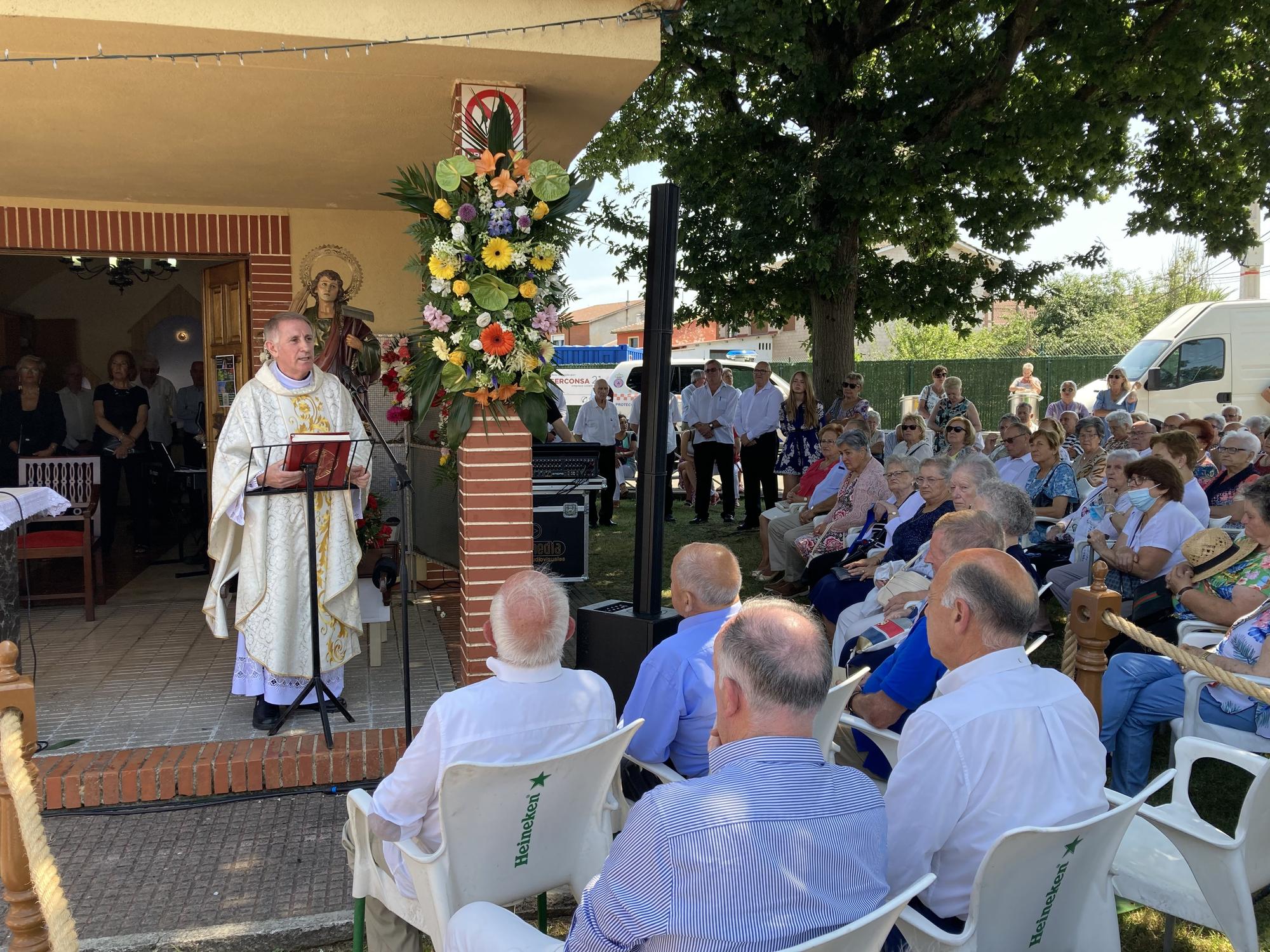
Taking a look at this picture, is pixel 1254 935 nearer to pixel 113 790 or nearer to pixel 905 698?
pixel 905 698

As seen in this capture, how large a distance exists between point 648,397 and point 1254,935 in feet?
8.36

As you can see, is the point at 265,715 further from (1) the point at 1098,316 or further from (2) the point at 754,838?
(1) the point at 1098,316

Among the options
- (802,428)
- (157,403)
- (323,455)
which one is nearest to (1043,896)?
(323,455)

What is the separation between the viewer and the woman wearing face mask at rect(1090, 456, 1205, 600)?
5176 mm

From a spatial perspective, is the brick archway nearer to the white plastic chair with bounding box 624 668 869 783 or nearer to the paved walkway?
the paved walkway

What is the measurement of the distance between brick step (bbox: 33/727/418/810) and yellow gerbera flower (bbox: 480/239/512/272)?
6.95 feet

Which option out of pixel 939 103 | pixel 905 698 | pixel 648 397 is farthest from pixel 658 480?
pixel 939 103

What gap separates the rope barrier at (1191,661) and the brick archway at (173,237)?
6.41 meters

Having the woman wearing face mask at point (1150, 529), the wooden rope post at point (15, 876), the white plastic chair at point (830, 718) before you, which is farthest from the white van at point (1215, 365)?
the wooden rope post at point (15, 876)

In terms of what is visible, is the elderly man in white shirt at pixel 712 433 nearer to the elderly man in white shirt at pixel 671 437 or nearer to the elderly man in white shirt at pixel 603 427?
the elderly man in white shirt at pixel 671 437

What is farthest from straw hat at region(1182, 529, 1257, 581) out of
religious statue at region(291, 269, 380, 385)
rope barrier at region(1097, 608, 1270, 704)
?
religious statue at region(291, 269, 380, 385)

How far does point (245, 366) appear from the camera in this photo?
786 cm

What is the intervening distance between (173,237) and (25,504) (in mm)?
3371

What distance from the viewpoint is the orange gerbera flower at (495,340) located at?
15.1ft
